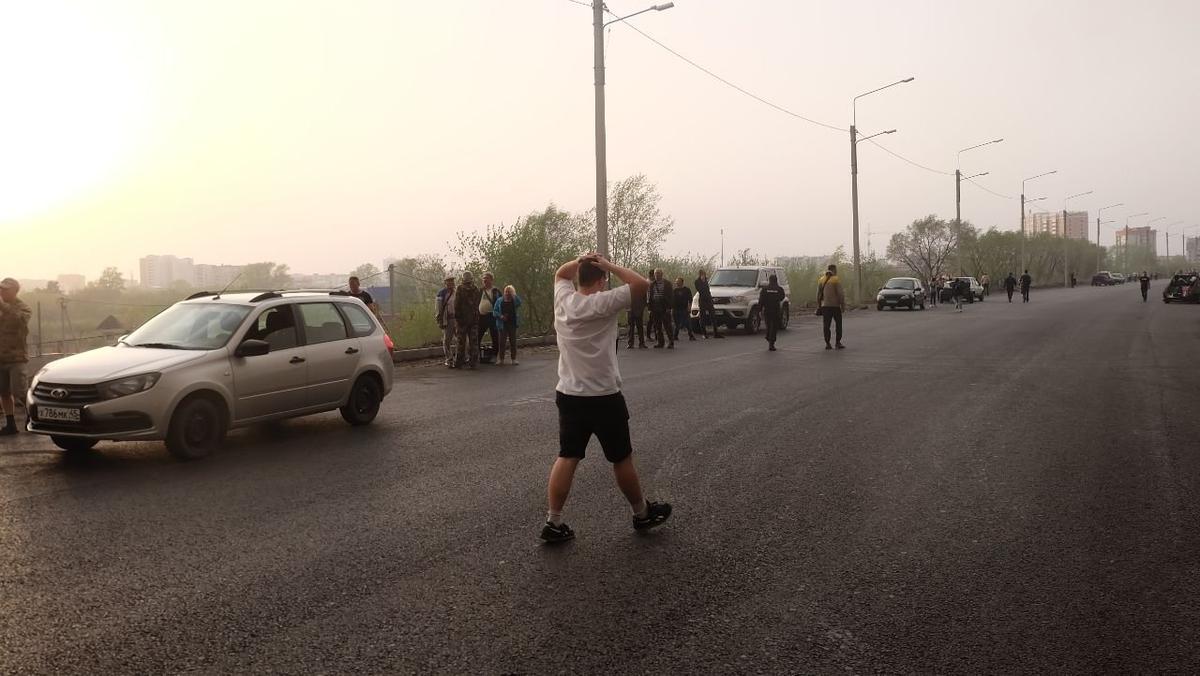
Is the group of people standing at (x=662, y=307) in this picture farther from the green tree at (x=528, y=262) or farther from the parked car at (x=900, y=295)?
the parked car at (x=900, y=295)

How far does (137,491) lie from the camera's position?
6.92 metres

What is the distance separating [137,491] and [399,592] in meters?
3.47

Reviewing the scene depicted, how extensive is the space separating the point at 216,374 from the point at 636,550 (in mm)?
5139

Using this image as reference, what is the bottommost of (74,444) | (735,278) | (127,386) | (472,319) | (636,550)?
(636,550)

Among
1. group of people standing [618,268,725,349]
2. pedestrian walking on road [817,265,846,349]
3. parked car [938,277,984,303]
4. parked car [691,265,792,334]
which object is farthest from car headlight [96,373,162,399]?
parked car [938,277,984,303]

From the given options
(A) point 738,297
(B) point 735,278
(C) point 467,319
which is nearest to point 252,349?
(C) point 467,319

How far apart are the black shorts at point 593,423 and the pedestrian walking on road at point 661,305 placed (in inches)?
621

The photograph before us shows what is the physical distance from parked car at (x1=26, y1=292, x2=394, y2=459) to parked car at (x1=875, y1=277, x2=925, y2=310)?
118ft

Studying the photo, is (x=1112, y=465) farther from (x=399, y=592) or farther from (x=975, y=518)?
(x=399, y=592)

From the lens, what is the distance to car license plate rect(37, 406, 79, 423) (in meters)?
7.83

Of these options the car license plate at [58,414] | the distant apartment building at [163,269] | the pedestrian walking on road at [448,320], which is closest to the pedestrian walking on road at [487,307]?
the pedestrian walking on road at [448,320]

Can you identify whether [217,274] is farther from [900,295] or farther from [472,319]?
[900,295]

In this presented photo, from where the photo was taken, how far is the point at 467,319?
1677 cm

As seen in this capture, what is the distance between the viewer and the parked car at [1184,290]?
154ft
